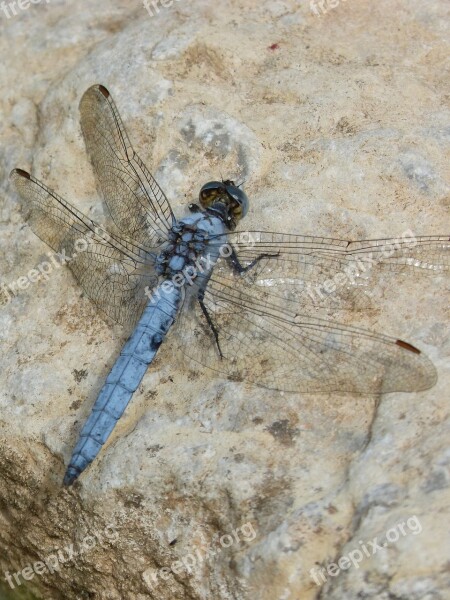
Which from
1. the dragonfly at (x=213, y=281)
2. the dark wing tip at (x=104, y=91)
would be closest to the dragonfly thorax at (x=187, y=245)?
the dragonfly at (x=213, y=281)

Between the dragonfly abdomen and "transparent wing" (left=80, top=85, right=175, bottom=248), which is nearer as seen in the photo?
the dragonfly abdomen

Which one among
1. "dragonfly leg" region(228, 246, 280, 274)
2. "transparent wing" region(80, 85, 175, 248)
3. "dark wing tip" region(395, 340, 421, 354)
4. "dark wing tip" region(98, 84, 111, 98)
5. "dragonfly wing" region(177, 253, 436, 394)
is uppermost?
"dark wing tip" region(98, 84, 111, 98)

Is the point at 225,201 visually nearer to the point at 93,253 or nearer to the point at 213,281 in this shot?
the point at 213,281

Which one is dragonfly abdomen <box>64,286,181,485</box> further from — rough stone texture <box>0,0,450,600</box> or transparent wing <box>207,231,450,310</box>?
transparent wing <box>207,231,450,310</box>

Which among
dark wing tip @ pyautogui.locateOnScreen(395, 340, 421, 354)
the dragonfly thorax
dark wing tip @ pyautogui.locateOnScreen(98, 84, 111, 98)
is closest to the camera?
dark wing tip @ pyautogui.locateOnScreen(395, 340, 421, 354)

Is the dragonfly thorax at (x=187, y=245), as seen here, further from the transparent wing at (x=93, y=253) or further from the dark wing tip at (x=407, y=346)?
the dark wing tip at (x=407, y=346)

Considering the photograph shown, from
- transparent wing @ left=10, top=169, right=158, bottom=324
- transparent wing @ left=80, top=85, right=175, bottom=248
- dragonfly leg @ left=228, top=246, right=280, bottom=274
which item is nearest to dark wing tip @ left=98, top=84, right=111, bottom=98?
transparent wing @ left=80, top=85, right=175, bottom=248

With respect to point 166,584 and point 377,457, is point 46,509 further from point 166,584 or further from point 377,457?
point 377,457

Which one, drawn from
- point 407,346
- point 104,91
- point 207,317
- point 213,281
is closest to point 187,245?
point 213,281

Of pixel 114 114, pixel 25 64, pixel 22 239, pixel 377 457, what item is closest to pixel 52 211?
pixel 22 239
